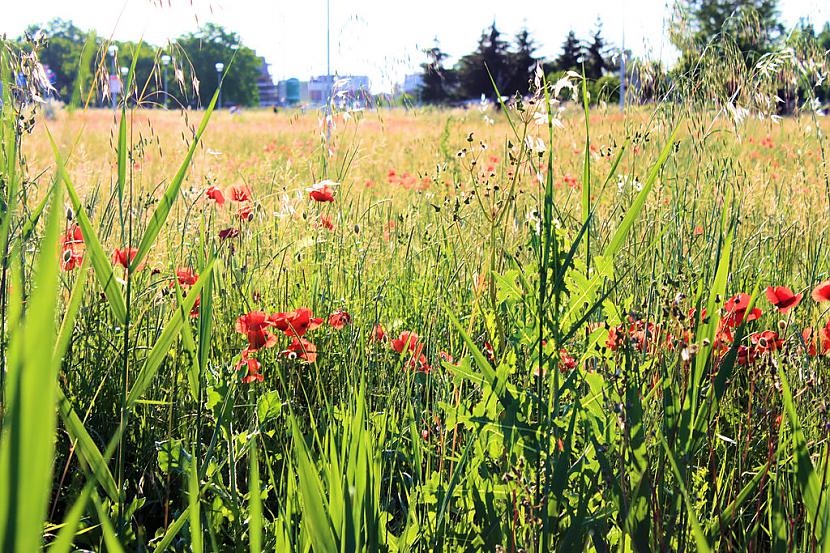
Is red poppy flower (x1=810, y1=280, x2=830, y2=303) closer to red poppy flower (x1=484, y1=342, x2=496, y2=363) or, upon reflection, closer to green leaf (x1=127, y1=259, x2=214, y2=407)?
red poppy flower (x1=484, y1=342, x2=496, y2=363)

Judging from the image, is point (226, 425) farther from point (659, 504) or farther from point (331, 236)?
point (331, 236)

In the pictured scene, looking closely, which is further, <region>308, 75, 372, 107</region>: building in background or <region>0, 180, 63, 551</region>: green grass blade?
<region>308, 75, 372, 107</region>: building in background

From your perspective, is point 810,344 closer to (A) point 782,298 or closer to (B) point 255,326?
(A) point 782,298

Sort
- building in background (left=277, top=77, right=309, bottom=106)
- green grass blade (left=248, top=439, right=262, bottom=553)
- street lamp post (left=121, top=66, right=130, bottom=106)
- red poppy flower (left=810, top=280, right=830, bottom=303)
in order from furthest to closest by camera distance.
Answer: building in background (left=277, top=77, right=309, bottom=106) → red poppy flower (left=810, top=280, right=830, bottom=303) → street lamp post (left=121, top=66, right=130, bottom=106) → green grass blade (left=248, top=439, right=262, bottom=553)

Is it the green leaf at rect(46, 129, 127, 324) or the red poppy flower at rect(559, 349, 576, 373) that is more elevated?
the green leaf at rect(46, 129, 127, 324)

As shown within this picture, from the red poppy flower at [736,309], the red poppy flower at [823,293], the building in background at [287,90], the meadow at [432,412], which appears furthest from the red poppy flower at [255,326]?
the building in background at [287,90]

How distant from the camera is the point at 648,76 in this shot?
6.56ft

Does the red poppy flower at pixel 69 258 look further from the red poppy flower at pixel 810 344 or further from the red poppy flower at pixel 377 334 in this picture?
the red poppy flower at pixel 810 344

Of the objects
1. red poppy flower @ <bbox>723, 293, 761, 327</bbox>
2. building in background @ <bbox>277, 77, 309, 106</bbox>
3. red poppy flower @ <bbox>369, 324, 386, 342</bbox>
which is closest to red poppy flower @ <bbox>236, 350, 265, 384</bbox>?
red poppy flower @ <bbox>369, 324, 386, 342</bbox>

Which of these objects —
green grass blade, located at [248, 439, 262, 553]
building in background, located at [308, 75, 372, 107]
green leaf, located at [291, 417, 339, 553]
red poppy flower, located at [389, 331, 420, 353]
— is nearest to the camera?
green grass blade, located at [248, 439, 262, 553]

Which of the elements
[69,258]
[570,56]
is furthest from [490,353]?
[570,56]

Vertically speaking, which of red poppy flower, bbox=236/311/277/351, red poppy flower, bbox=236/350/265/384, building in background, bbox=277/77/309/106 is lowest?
red poppy flower, bbox=236/350/265/384

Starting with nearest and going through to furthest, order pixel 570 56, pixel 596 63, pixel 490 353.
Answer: pixel 490 353, pixel 596 63, pixel 570 56

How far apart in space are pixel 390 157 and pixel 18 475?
22.1 feet
